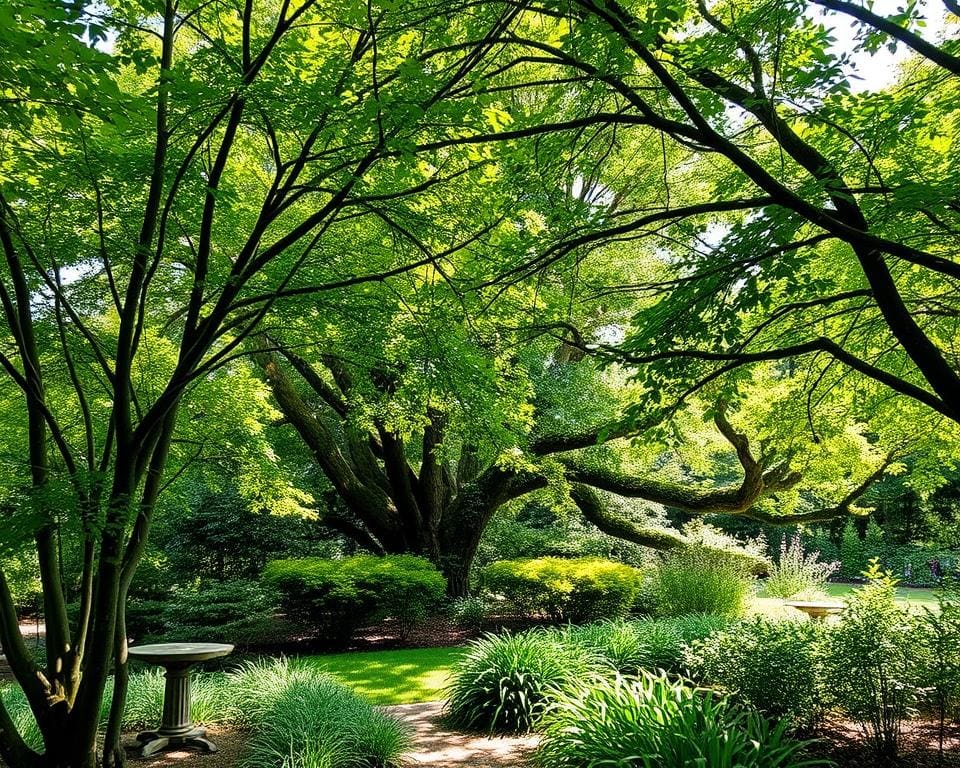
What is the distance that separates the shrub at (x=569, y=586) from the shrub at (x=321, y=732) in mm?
6159

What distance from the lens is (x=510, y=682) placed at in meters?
6.62

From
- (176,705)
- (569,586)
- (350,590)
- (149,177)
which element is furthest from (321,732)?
(569,586)

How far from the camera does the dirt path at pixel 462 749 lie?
5.57 m

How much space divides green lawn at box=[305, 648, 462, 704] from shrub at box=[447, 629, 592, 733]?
3.84ft

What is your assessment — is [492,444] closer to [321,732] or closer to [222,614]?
[321,732]

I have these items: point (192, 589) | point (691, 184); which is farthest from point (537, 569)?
point (691, 184)

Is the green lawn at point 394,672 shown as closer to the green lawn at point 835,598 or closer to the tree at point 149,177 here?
Answer: the tree at point 149,177

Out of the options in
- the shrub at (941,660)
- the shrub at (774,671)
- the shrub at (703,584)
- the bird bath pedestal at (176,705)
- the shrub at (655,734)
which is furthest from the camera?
the shrub at (703,584)

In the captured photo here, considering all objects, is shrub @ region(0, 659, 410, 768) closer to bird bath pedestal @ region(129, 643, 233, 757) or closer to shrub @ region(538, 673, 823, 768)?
bird bath pedestal @ region(129, 643, 233, 757)

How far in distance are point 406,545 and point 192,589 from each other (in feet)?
13.1

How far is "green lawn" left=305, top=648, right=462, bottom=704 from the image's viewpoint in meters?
8.57

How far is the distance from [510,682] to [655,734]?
99.3 inches

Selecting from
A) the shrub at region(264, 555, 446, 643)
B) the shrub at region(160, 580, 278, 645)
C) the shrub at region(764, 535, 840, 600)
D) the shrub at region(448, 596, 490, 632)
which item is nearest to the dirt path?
the shrub at region(264, 555, 446, 643)

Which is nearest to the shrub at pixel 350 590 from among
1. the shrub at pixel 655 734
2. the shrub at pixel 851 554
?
the shrub at pixel 655 734
